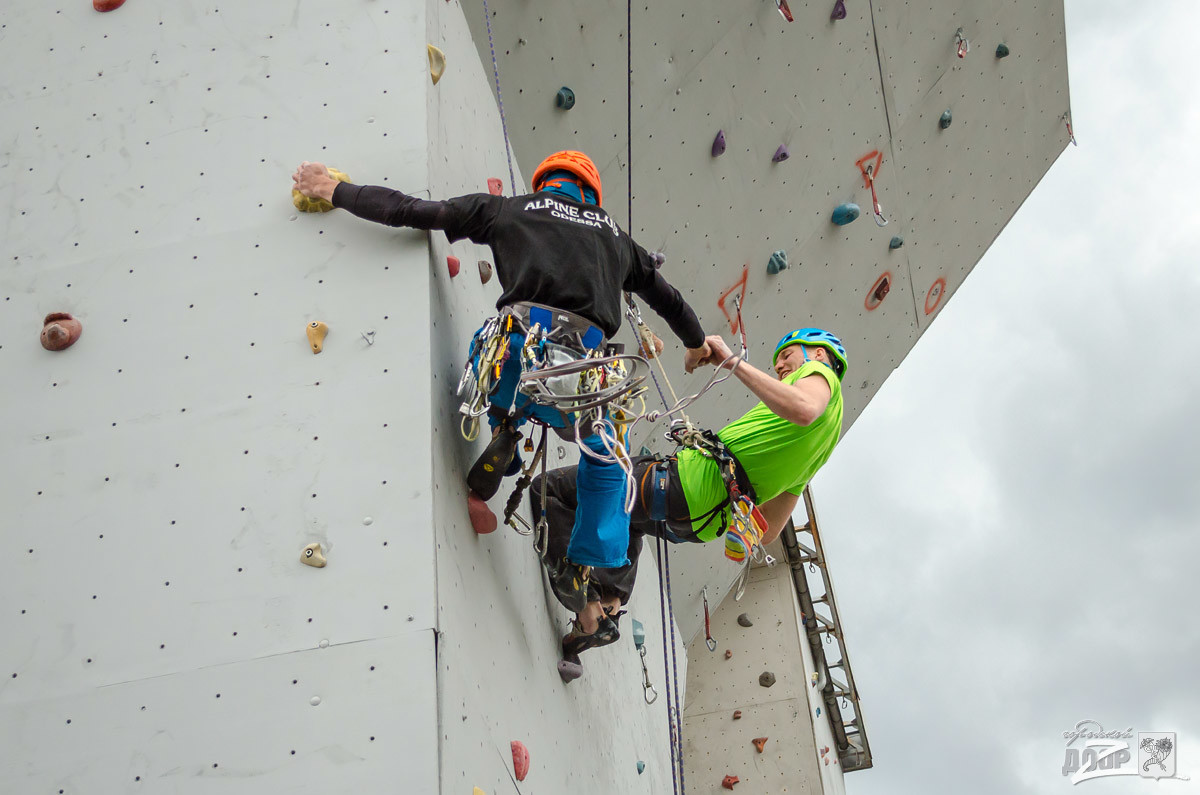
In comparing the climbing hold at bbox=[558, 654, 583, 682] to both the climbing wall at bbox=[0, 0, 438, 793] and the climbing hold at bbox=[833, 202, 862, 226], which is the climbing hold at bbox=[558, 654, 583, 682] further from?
the climbing hold at bbox=[833, 202, 862, 226]

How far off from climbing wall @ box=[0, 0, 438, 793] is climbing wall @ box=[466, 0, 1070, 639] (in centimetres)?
92

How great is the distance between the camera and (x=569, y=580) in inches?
128

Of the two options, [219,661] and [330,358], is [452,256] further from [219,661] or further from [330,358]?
[219,661]

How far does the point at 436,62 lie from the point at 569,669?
1.79 meters

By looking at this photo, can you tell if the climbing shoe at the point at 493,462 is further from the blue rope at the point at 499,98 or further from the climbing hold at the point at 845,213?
the climbing hold at the point at 845,213

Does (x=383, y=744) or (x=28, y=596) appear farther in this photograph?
(x=28, y=596)

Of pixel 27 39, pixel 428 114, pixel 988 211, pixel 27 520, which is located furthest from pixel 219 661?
pixel 988 211

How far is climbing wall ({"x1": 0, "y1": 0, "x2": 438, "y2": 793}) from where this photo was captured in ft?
7.30

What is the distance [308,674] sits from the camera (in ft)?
7.35

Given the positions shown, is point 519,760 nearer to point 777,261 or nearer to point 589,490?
point 589,490

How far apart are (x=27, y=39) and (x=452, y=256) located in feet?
4.57

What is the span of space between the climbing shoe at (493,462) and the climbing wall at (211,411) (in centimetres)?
27

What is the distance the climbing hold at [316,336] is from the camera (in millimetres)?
2623

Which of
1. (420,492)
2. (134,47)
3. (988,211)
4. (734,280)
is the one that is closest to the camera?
(420,492)
